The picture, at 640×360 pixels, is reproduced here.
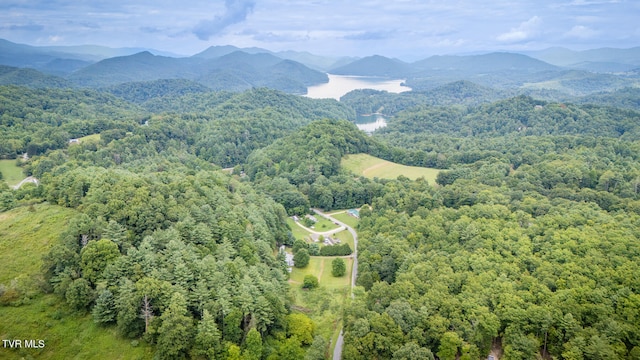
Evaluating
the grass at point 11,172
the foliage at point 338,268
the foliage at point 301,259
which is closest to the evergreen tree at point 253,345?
the foliage at point 338,268

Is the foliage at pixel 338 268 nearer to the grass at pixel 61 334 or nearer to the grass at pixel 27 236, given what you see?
the grass at pixel 61 334

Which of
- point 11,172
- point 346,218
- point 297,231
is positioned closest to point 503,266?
point 297,231

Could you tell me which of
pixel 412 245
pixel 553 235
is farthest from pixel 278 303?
pixel 553 235

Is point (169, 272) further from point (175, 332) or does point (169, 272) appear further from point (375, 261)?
point (375, 261)

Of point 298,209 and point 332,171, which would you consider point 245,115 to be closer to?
point 332,171

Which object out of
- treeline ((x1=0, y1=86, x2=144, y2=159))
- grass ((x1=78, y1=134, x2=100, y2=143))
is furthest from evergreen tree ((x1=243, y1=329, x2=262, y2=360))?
grass ((x1=78, y1=134, x2=100, y2=143))
